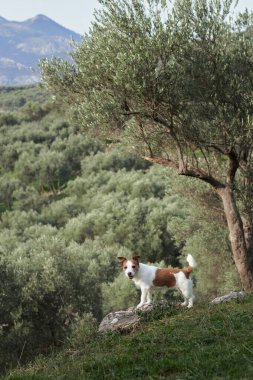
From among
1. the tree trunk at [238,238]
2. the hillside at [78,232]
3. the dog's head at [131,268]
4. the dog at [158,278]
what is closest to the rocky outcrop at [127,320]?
the dog at [158,278]

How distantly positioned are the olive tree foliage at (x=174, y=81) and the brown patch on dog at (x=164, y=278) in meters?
4.03

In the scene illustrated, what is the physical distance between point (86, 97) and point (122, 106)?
1.80m

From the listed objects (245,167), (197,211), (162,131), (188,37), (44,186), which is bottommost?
(44,186)

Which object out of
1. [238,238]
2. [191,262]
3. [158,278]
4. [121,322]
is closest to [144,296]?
[158,278]

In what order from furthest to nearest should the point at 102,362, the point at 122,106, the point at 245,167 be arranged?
the point at 245,167 < the point at 122,106 < the point at 102,362

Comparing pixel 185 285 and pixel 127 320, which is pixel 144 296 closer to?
pixel 127 320

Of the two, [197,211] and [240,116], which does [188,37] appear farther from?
[197,211]

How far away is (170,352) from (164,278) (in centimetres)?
486

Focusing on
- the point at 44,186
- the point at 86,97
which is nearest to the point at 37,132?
the point at 44,186

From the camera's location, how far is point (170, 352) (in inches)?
344

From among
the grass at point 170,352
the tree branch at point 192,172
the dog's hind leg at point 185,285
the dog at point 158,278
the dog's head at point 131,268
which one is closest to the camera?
the grass at point 170,352

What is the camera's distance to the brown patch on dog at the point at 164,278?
13516mm

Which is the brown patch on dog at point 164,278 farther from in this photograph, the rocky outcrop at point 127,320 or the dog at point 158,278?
the rocky outcrop at point 127,320

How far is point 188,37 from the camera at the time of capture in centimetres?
1561
